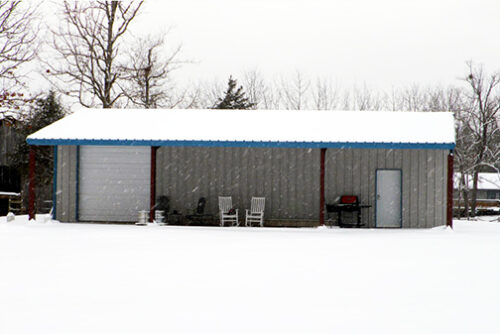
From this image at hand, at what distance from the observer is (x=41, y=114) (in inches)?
1179

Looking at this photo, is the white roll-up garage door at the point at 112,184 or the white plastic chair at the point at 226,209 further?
the white roll-up garage door at the point at 112,184

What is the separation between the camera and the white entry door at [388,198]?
15734 mm

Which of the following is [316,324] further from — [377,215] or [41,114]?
[41,114]

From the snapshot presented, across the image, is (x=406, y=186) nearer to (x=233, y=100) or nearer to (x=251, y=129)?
(x=251, y=129)

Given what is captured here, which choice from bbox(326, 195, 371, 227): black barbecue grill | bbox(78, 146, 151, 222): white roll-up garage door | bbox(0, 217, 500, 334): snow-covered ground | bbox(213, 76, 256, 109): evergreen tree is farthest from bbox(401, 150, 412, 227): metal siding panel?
bbox(213, 76, 256, 109): evergreen tree

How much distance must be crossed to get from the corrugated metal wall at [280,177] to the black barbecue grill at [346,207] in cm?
24

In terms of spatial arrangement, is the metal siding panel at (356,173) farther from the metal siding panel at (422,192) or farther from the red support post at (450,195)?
the red support post at (450,195)

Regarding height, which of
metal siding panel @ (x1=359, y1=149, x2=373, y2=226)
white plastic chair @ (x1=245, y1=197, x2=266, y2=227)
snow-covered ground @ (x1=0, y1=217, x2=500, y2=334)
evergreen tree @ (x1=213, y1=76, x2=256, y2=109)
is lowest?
snow-covered ground @ (x1=0, y1=217, x2=500, y2=334)

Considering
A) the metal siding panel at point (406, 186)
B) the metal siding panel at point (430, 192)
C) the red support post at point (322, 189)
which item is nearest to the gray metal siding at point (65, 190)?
the red support post at point (322, 189)

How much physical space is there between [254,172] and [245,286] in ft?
31.3

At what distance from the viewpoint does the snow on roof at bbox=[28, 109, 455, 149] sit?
47.9 feet

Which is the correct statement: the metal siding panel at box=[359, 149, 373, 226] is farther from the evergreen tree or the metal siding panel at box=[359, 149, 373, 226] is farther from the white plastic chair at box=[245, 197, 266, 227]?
the evergreen tree

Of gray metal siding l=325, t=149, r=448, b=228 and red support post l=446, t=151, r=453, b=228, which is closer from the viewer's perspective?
red support post l=446, t=151, r=453, b=228

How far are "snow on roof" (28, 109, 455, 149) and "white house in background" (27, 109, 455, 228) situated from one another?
0.18ft
